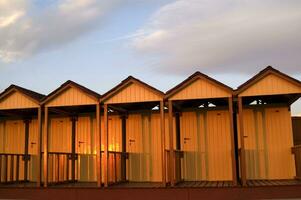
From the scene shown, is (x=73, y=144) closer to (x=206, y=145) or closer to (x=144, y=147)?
(x=144, y=147)

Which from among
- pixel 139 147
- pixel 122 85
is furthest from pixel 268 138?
pixel 122 85

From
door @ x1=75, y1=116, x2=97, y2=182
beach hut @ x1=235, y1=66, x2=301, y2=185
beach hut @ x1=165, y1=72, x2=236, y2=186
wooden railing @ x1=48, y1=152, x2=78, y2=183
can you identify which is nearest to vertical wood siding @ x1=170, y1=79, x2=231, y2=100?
beach hut @ x1=165, y1=72, x2=236, y2=186

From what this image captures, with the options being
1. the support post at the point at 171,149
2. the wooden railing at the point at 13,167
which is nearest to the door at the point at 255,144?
the support post at the point at 171,149

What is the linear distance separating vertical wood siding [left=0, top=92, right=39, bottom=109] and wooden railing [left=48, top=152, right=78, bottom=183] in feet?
6.18

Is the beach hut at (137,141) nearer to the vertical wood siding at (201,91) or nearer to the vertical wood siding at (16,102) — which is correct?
the vertical wood siding at (201,91)

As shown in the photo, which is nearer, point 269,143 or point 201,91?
point 201,91

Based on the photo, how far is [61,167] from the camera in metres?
16.0

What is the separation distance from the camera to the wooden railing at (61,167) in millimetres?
15383

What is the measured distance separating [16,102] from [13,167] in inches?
124

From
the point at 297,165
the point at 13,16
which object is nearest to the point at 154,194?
the point at 297,165

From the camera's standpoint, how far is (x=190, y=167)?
16.0 m

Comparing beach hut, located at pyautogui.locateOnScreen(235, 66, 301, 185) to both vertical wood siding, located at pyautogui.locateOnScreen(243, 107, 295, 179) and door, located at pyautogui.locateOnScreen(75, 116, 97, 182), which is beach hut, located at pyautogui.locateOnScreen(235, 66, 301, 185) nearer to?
vertical wood siding, located at pyautogui.locateOnScreen(243, 107, 295, 179)

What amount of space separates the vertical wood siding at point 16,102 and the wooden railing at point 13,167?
182 cm

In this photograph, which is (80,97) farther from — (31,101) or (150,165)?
(150,165)
